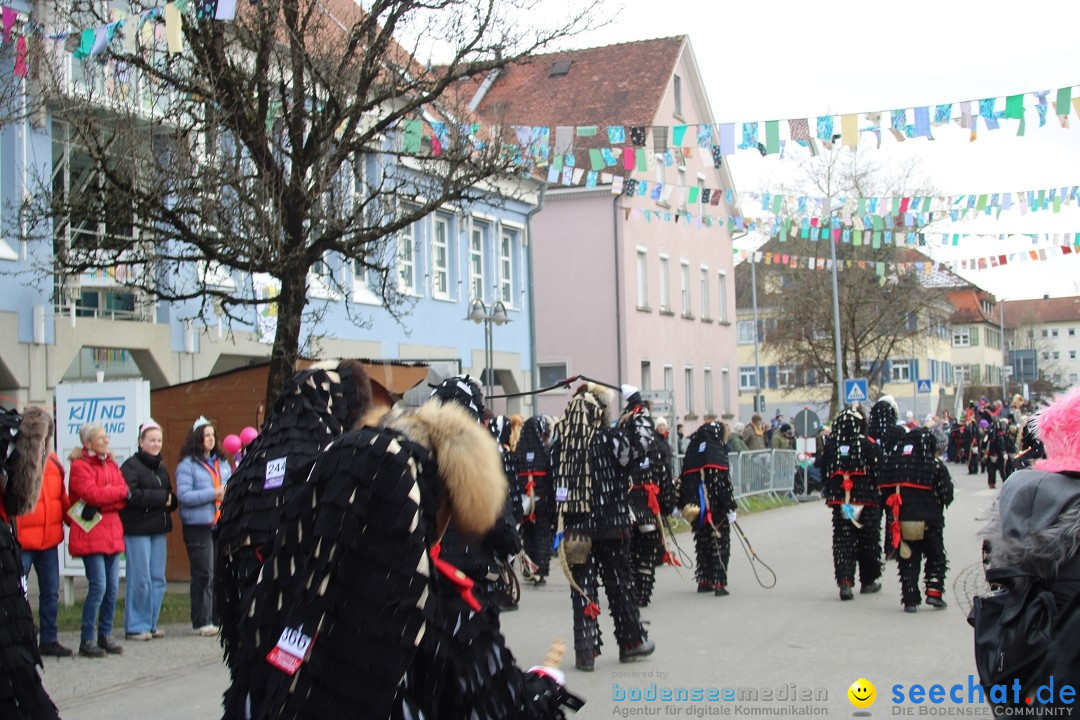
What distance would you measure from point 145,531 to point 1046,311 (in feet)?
431

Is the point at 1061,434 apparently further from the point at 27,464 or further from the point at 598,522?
the point at 598,522

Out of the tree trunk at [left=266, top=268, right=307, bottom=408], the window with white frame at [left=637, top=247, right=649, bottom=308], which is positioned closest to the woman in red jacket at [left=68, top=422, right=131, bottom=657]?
the tree trunk at [left=266, top=268, right=307, bottom=408]

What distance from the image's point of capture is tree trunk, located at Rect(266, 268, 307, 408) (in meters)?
12.7

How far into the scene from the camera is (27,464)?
242 inches

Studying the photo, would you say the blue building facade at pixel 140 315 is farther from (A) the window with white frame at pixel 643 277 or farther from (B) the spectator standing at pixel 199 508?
(A) the window with white frame at pixel 643 277

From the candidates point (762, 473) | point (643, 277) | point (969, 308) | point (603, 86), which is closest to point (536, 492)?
point (762, 473)

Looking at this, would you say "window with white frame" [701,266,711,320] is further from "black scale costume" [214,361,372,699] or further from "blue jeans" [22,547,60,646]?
"black scale costume" [214,361,372,699]

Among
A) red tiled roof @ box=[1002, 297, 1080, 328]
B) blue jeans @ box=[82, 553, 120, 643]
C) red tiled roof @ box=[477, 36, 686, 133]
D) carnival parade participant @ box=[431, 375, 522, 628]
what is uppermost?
red tiled roof @ box=[477, 36, 686, 133]

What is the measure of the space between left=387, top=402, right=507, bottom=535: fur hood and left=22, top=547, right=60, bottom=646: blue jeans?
7664 mm

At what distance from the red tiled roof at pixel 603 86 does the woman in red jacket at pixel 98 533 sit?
88.4 feet

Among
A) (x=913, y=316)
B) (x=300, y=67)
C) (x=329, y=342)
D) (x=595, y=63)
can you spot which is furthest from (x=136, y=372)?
(x=913, y=316)

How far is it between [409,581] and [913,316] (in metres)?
48.8

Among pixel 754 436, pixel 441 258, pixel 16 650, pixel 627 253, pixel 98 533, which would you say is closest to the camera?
pixel 16 650

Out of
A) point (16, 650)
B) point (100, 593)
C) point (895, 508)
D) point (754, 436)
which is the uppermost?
point (16, 650)
